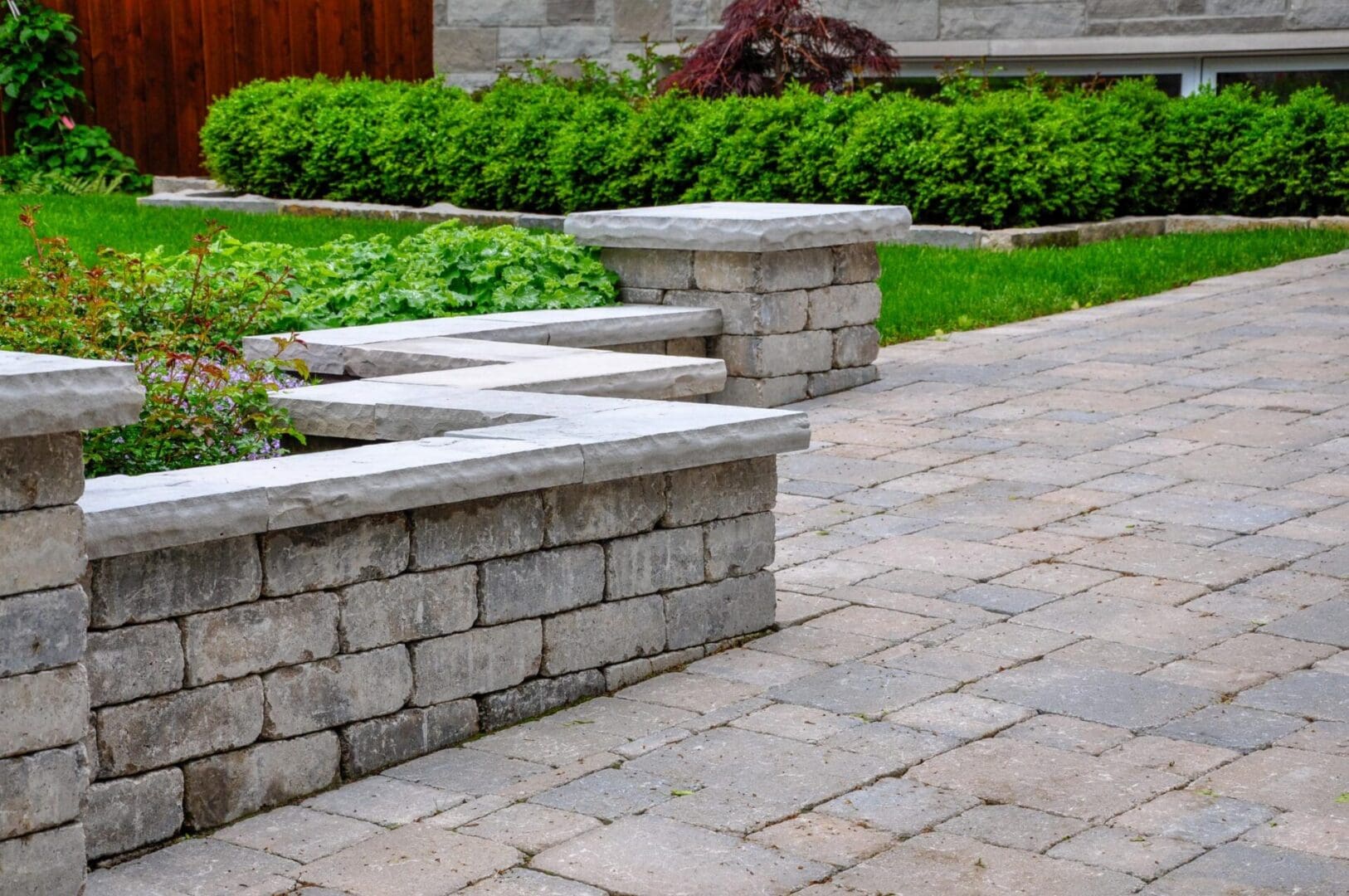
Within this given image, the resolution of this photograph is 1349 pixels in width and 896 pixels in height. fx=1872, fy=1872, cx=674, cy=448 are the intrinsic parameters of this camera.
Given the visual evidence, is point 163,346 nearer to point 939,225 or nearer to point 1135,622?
point 1135,622

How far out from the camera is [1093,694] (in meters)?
4.75

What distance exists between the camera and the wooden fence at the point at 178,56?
53.2 feet

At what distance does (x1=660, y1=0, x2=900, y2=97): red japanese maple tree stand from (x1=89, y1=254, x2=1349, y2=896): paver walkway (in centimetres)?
705

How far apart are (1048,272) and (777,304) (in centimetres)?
316

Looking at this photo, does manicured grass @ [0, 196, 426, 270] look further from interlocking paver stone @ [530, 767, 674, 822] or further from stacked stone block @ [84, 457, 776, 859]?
interlocking paver stone @ [530, 767, 674, 822]

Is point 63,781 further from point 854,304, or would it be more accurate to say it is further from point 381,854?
point 854,304

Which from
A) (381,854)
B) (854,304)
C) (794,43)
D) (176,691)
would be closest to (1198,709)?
(381,854)

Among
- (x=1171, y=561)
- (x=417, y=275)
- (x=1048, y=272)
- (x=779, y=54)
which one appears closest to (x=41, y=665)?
(x=1171, y=561)

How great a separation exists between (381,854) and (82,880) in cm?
60

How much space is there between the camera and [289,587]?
4191 millimetres

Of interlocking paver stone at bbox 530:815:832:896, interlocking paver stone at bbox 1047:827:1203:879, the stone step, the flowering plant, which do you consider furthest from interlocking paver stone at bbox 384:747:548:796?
the stone step

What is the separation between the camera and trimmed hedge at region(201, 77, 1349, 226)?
39.8 feet

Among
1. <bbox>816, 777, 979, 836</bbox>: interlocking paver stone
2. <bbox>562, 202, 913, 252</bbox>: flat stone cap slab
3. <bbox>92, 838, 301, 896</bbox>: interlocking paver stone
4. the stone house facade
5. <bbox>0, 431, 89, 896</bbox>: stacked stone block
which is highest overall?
the stone house facade

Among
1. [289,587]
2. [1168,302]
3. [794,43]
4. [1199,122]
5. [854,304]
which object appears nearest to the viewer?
[289,587]
